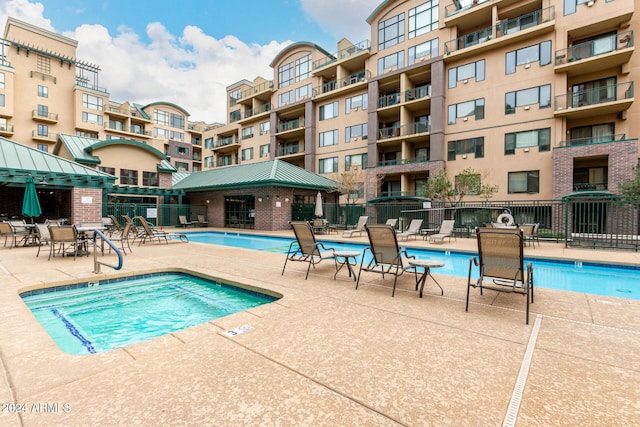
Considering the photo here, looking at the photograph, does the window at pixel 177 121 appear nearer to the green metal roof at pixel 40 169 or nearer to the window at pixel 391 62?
the window at pixel 391 62

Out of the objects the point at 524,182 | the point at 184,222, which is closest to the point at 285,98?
the point at 184,222

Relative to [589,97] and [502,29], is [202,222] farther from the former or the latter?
[589,97]

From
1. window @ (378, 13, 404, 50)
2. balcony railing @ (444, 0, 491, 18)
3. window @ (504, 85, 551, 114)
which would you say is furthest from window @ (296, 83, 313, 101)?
window @ (504, 85, 551, 114)

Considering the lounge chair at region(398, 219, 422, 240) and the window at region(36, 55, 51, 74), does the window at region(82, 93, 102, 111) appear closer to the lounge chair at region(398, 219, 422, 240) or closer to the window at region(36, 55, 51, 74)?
the window at region(36, 55, 51, 74)

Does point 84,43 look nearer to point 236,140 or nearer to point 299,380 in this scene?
point 236,140

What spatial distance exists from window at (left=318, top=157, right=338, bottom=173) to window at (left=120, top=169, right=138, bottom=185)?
54.0ft

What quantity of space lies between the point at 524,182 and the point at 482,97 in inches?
272

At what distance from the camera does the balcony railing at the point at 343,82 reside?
29.0 meters

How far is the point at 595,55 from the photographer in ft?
61.7

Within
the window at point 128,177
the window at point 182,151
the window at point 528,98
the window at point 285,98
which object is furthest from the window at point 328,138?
the window at point 182,151

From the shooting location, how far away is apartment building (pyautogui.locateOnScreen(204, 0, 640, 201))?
19062 millimetres

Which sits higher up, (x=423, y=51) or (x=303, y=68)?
(x=303, y=68)

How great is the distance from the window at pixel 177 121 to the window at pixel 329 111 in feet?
111

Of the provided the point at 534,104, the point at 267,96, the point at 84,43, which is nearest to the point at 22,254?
the point at 534,104
